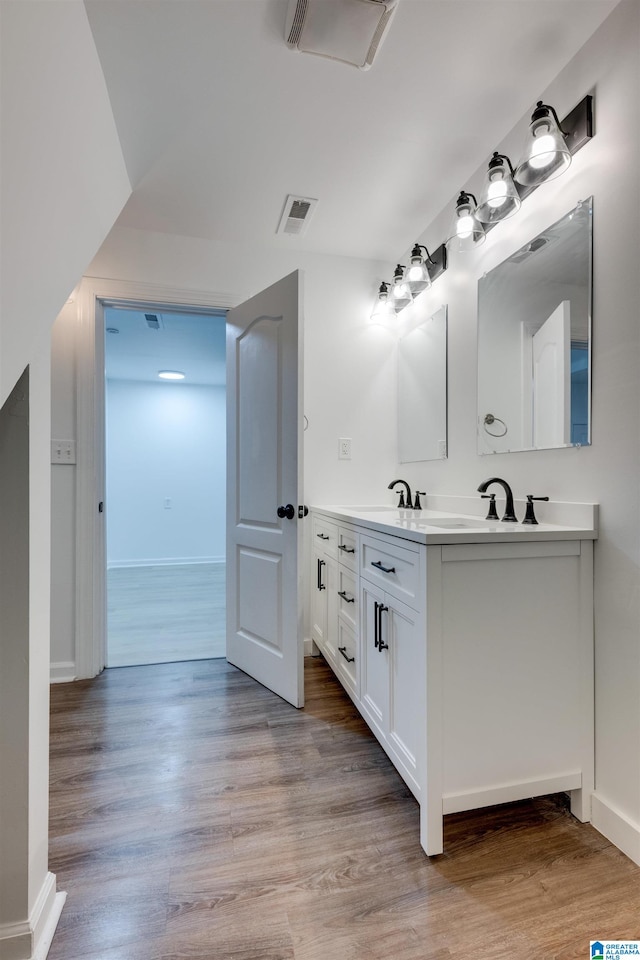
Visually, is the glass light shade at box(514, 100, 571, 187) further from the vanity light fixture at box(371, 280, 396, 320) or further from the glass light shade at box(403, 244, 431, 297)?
the vanity light fixture at box(371, 280, 396, 320)

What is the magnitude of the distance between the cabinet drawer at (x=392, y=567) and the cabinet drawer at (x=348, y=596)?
15 cm

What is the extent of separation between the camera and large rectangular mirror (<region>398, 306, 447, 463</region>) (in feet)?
7.39

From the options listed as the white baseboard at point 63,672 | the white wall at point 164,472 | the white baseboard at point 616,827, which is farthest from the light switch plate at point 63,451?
the white wall at point 164,472

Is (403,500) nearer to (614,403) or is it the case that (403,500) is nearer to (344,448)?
(344,448)

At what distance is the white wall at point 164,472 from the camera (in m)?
5.51

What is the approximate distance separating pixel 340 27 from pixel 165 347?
3436mm

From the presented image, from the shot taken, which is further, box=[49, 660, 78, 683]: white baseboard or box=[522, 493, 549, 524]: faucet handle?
box=[49, 660, 78, 683]: white baseboard

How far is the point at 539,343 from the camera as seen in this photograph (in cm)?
161

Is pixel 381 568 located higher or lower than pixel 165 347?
lower

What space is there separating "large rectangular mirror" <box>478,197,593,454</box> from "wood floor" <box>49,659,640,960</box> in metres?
1.21

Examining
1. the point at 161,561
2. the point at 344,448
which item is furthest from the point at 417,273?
the point at 161,561

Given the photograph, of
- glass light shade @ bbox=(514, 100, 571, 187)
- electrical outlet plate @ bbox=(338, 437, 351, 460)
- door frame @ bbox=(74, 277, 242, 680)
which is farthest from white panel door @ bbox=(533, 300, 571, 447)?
door frame @ bbox=(74, 277, 242, 680)

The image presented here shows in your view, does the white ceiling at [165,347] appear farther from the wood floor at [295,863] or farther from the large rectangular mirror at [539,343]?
the wood floor at [295,863]

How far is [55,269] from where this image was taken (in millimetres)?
1108
